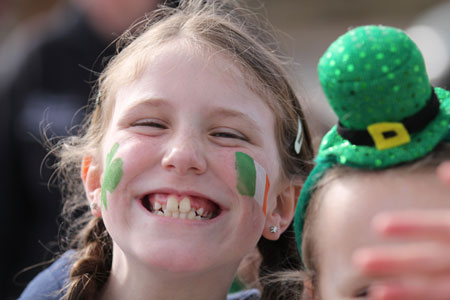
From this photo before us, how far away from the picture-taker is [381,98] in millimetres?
1752

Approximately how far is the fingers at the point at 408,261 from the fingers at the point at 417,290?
2 centimetres

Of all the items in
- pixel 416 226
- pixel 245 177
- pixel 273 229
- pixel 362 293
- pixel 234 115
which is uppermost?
pixel 234 115

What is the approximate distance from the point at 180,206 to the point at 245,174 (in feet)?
0.83

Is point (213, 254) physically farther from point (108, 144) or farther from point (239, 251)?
point (108, 144)

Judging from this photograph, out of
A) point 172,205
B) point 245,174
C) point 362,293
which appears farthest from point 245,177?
point 362,293

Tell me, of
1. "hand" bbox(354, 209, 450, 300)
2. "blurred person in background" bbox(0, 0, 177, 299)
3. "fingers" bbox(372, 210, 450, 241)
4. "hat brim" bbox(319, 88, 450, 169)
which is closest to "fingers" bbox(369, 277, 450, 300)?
"hand" bbox(354, 209, 450, 300)

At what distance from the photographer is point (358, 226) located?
6.10 feet

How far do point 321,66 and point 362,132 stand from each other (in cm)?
22

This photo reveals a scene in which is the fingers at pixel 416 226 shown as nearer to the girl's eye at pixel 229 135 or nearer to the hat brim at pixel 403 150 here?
the hat brim at pixel 403 150

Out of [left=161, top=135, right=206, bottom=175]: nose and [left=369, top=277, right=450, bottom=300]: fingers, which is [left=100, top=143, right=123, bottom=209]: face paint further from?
[left=369, top=277, right=450, bottom=300]: fingers

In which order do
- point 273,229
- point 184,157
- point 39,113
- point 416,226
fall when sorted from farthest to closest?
point 39,113, point 273,229, point 184,157, point 416,226

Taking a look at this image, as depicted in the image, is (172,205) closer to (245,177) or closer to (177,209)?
(177,209)

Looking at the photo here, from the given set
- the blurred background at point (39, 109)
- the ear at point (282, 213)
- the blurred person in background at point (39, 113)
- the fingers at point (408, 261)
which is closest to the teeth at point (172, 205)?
the ear at point (282, 213)

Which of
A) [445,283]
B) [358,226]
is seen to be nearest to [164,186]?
[358,226]
